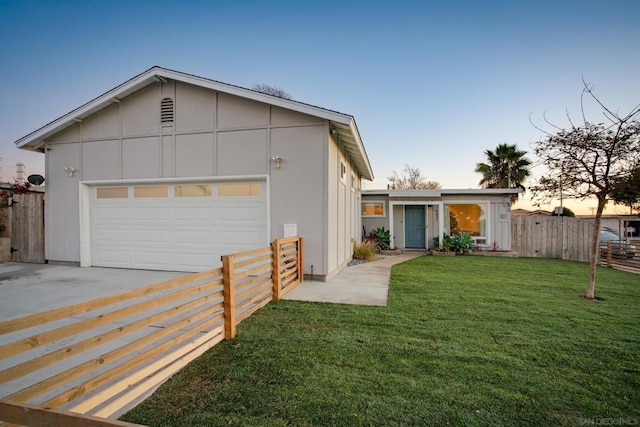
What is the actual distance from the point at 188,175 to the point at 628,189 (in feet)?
28.1

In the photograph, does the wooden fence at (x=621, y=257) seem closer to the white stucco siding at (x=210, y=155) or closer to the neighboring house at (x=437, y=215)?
the neighboring house at (x=437, y=215)

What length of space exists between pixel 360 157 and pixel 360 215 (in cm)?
370

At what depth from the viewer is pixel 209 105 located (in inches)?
272

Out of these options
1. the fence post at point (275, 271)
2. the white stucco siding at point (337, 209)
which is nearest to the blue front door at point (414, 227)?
the white stucco siding at point (337, 209)

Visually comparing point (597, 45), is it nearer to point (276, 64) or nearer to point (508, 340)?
point (508, 340)

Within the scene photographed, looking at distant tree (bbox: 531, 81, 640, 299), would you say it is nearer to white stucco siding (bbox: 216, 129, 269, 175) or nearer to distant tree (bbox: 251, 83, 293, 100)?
white stucco siding (bbox: 216, 129, 269, 175)

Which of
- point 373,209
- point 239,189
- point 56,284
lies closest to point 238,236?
point 239,189

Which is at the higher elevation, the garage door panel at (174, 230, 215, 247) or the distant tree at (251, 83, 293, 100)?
the distant tree at (251, 83, 293, 100)

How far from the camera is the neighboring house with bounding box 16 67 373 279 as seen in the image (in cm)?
639

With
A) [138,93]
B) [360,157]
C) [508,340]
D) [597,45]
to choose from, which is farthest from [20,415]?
[597,45]

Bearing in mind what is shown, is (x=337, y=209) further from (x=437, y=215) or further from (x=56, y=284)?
A: (x=437, y=215)

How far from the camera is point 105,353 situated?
2617 mm

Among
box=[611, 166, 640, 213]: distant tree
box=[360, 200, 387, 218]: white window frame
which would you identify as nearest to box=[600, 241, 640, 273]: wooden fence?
box=[611, 166, 640, 213]: distant tree

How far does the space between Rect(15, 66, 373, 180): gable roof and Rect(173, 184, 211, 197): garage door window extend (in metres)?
2.28
